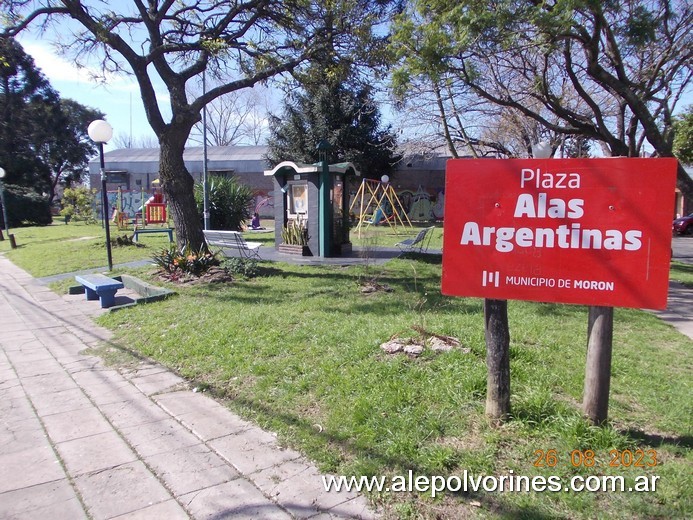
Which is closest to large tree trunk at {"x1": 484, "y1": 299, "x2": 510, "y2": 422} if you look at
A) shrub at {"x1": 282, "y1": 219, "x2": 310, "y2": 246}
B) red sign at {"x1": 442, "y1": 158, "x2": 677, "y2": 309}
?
red sign at {"x1": 442, "y1": 158, "x2": 677, "y2": 309}

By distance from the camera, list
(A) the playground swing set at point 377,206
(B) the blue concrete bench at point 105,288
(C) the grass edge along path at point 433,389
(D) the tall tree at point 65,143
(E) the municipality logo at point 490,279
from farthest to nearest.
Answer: (D) the tall tree at point 65,143 → (A) the playground swing set at point 377,206 → (B) the blue concrete bench at point 105,288 → (E) the municipality logo at point 490,279 → (C) the grass edge along path at point 433,389

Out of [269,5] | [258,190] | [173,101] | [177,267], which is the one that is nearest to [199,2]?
[269,5]

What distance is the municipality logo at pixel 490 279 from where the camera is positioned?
3.19m

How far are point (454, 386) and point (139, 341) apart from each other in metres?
4.13

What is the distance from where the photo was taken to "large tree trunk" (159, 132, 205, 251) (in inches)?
399

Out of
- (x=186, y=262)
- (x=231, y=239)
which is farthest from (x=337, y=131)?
(x=186, y=262)

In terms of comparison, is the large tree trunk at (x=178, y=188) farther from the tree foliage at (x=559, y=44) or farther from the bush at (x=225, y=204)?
the bush at (x=225, y=204)

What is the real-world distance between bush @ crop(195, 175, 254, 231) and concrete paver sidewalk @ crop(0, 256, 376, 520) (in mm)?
15265

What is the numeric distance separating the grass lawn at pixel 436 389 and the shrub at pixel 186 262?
2.26 m

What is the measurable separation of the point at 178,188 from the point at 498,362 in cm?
859

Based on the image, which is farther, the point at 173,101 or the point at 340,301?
the point at 173,101

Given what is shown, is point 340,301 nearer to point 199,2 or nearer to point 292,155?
point 199,2

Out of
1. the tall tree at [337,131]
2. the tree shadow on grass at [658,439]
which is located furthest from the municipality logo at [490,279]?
the tall tree at [337,131]

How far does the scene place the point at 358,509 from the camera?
8.61 ft
